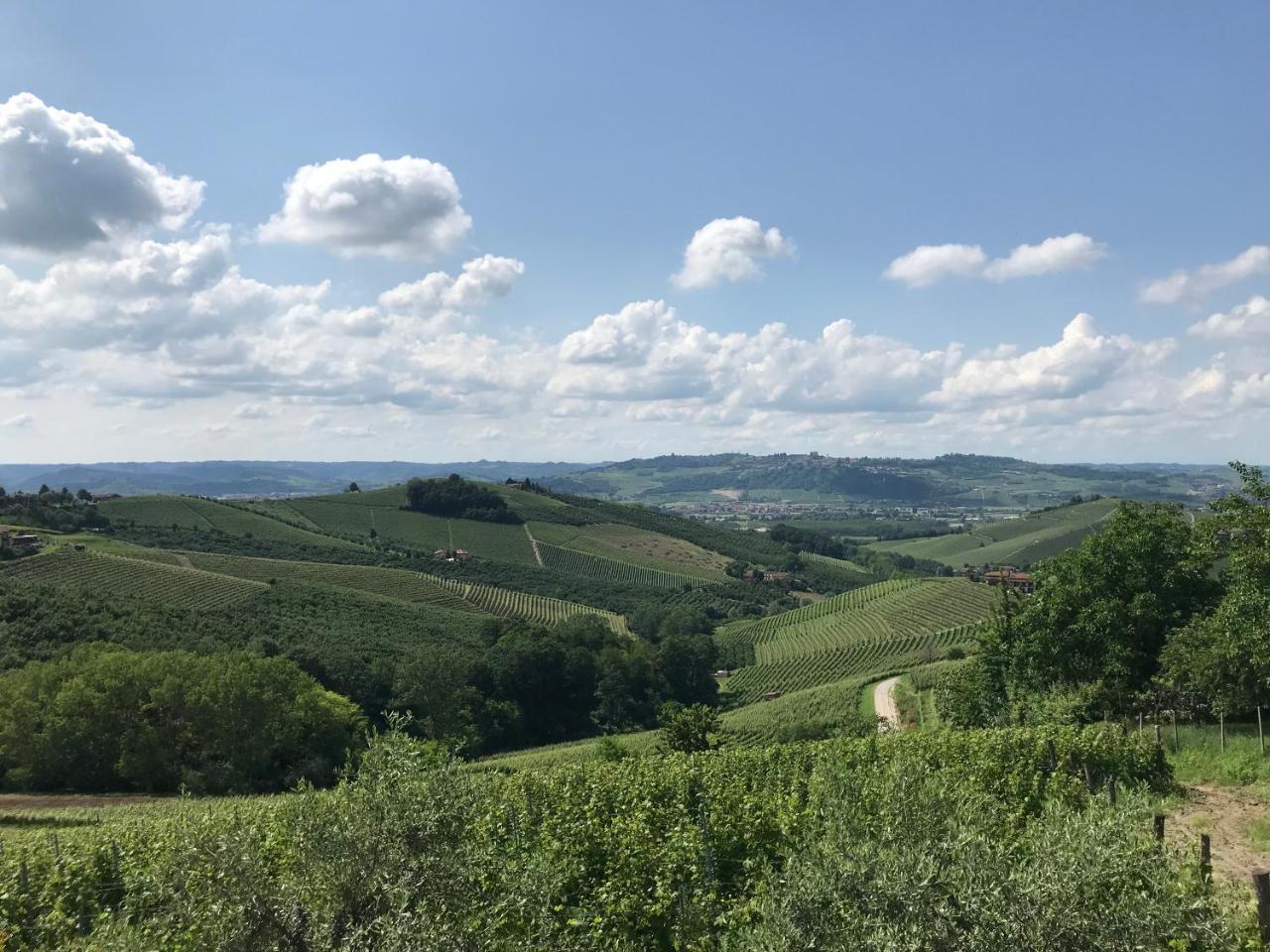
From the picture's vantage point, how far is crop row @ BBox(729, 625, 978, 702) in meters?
71.8

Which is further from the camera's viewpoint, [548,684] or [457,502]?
[457,502]

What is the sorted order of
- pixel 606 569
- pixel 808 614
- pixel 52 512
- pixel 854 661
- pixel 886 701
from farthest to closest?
pixel 606 569 → pixel 808 614 → pixel 52 512 → pixel 854 661 → pixel 886 701

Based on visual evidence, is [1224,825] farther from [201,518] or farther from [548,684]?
[201,518]

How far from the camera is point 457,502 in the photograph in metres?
164

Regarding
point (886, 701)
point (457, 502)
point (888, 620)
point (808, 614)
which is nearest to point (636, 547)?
point (457, 502)

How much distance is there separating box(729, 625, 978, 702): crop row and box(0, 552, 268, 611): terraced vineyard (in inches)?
2196

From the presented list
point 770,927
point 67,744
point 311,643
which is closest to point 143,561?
point 311,643

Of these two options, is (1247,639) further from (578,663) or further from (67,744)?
(578,663)

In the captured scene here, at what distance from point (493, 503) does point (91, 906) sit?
498 feet

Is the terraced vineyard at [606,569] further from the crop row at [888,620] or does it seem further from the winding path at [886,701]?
the winding path at [886,701]

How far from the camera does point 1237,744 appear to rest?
1995cm

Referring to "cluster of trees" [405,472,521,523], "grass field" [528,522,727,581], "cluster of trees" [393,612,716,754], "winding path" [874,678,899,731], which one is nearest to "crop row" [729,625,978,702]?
"cluster of trees" [393,612,716,754]

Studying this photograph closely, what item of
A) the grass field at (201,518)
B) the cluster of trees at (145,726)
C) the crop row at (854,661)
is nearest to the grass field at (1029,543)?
the crop row at (854,661)

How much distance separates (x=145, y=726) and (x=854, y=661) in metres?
60.7
